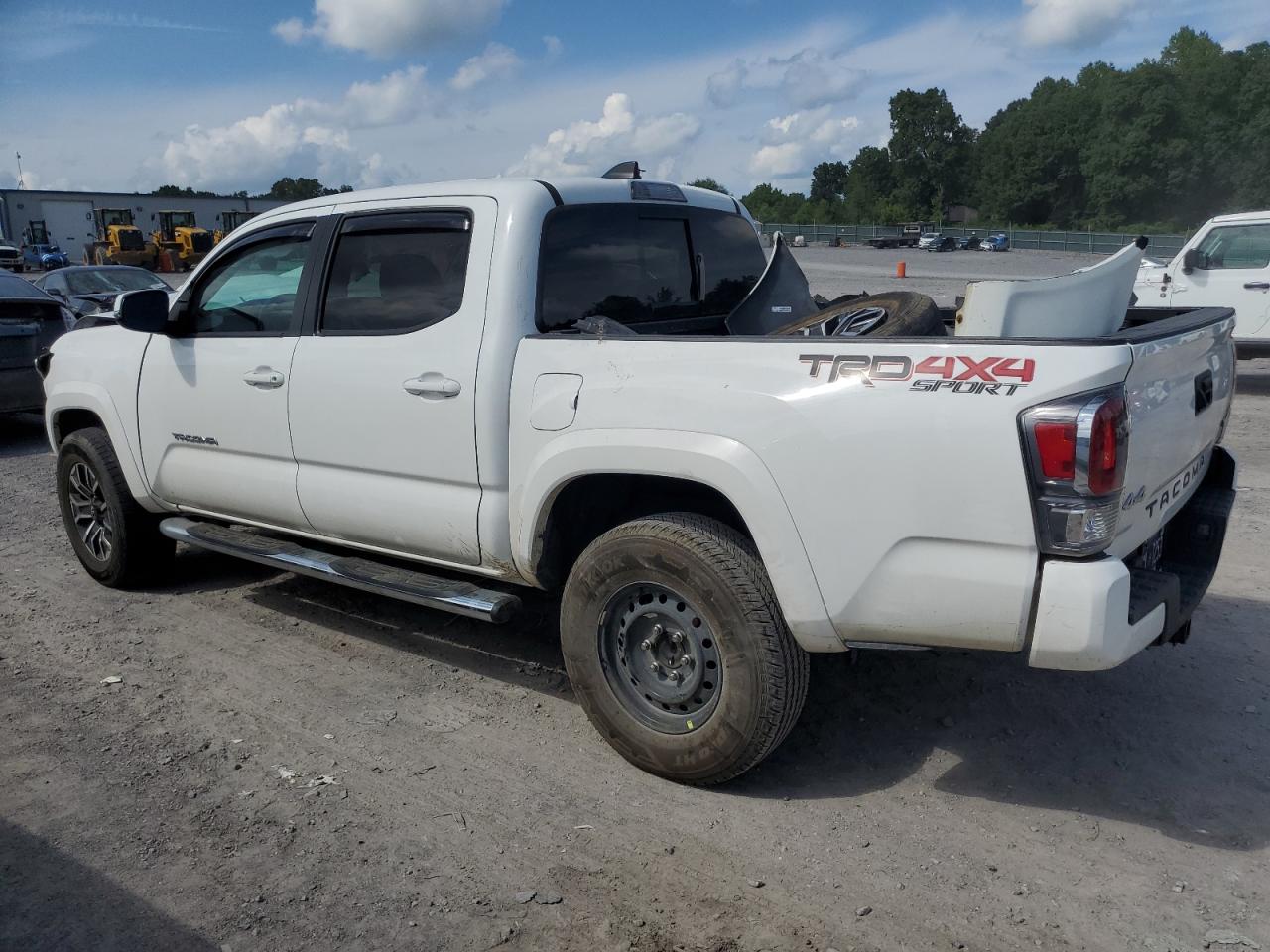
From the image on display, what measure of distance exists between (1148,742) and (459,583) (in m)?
2.67

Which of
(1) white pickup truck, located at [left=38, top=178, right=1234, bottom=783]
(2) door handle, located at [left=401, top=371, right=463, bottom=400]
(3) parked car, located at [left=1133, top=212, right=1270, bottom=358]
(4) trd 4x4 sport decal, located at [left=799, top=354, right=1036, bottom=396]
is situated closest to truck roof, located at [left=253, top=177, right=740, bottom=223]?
(1) white pickup truck, located at [left=38, top=178, right=1234, bottom=783]

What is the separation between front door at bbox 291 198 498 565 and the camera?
400 cm

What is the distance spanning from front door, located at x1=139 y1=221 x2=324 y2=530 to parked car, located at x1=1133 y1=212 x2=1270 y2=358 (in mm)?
9802

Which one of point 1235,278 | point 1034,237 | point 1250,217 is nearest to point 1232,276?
point 1235,278

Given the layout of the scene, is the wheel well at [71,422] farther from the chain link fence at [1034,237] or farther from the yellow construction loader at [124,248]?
the yellow construction loader at [124,248]

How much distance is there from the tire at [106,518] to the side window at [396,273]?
77.1 inches

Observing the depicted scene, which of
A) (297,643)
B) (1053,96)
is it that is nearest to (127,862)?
(297,643)

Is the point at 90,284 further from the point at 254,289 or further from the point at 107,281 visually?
the point at 254,289

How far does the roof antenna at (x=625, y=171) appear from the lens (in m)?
4.73

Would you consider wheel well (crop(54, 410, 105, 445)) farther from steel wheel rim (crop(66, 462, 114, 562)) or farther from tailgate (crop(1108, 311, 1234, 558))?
tailgate (crop(1108, 311, 1234, 558))

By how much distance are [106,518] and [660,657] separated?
12.3 ft

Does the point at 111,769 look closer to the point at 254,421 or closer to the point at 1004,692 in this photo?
the point at 254,421

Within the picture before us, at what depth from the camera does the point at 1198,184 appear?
85.1 m

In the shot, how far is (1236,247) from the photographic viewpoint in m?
11.9
